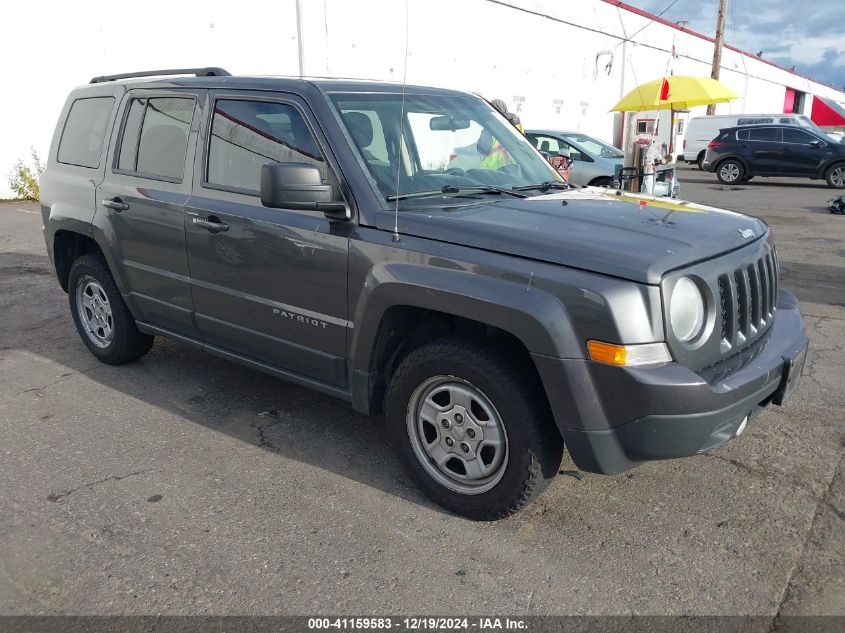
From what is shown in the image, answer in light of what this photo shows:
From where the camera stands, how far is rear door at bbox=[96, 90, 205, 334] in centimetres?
418

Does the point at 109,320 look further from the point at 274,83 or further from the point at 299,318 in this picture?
the point at 274,83

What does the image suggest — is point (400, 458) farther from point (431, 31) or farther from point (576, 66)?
point (576, 66)

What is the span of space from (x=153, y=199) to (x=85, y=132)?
46.9 inches

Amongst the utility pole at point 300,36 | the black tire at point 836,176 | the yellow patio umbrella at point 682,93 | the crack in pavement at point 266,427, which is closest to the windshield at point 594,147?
the yellow patio umbrella at point 682,93

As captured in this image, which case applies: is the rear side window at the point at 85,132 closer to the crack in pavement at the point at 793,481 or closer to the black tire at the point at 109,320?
the black tire at the point at 109,320

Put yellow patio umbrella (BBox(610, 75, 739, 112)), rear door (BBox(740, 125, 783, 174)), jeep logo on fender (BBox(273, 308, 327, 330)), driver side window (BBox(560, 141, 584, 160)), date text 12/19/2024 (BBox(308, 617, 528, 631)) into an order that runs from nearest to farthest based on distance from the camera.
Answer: date text 12/19/2024 (BBox(308, 617, 528, 631)) → jeep logo on fender (BBox(273, 308, 327, 330)) → yellow patio umbrella (BBox(610, 75, 739, 112)) → driver side window (BBox(560, 141, 584, 160)) → rear door (BBox(740, 125, 783, 174))

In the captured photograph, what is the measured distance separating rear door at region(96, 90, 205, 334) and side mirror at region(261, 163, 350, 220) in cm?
112

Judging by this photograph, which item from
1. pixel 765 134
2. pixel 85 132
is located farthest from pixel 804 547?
pixel 765 134

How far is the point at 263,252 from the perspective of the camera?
3.69 m

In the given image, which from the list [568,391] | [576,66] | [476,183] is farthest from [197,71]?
[576,66]

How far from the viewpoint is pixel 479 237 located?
297 cm

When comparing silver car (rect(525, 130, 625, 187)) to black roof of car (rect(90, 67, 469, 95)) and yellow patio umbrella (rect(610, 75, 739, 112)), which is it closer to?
yellow patio umbrella (rect(610, 75, 739, 112))

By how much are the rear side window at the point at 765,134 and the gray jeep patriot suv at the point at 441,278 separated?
60.0 ft

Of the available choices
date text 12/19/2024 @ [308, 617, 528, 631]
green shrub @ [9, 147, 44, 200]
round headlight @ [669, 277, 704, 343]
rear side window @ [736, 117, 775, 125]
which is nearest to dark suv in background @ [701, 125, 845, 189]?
rear side window @ [736, 117, 775, 125]
